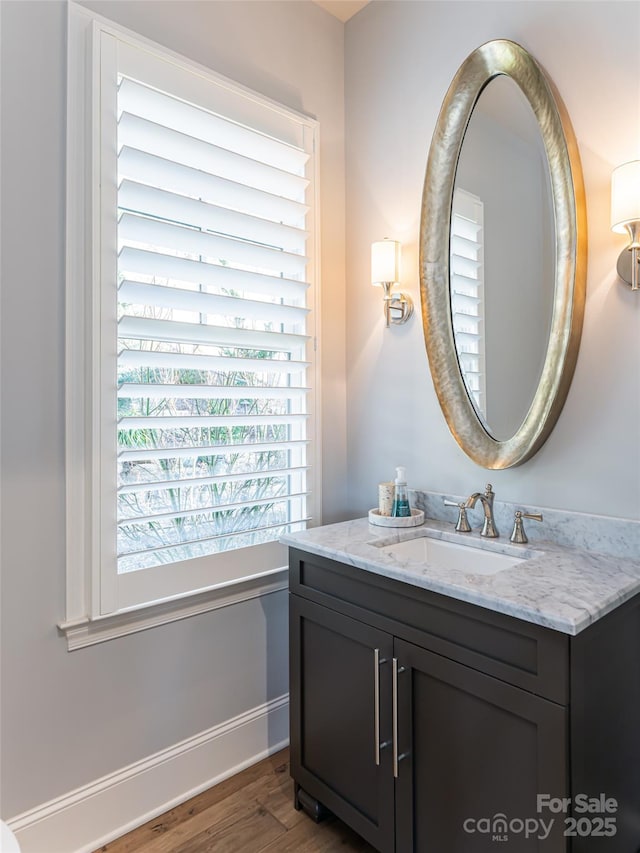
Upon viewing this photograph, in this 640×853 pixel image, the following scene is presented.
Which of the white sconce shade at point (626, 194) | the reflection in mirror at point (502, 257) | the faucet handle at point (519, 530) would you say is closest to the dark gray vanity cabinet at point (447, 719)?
the faucet handle at point (519, 530)

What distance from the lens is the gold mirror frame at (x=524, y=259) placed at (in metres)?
1.52

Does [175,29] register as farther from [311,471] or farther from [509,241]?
[311,471]

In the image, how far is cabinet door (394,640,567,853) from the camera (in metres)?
1.08

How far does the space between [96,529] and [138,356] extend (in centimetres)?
53

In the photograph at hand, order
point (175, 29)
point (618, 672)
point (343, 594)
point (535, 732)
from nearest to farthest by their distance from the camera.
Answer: point (535, 732), point (618, 672), point (343, 594), point (175, 29)

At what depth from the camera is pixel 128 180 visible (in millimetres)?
1614

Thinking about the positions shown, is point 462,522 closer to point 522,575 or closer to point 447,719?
point 522,575

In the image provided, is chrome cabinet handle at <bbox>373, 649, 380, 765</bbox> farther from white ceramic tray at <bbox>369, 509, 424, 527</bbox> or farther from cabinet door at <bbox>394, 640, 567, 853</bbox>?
white ceramic tray at <bbox>369, 509, 424, 527</bbox>

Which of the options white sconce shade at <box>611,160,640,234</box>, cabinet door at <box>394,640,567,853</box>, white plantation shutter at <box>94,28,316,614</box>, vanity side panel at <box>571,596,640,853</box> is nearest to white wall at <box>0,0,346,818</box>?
white plantation shutter at <box>94,28,316,614</box>

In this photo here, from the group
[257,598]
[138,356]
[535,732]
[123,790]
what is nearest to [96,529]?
[138,356]

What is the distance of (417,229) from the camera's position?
202cm

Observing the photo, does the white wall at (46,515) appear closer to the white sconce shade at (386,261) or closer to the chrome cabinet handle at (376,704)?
the chrome cabinet handle at (376,704)

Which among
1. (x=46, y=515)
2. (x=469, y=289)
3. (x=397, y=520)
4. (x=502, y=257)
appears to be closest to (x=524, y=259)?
(x=502, y=257)

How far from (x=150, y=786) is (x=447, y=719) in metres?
1.07
